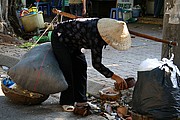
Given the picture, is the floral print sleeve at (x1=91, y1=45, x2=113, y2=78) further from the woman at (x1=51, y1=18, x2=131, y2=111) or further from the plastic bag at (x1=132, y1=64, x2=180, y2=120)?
the plastic bag at (x1=132, y1=64, x2=180, y2=120)

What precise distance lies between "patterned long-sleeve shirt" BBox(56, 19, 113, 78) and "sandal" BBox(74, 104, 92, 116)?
19.8 inches

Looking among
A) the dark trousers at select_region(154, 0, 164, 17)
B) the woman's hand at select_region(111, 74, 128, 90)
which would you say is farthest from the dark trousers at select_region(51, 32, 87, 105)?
the dark trousers at select_region(154, 0, 164, 17)

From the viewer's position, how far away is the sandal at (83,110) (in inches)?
155

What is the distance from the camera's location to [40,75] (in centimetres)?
396

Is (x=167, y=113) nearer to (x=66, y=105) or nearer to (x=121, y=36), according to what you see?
(x=121, y=36)

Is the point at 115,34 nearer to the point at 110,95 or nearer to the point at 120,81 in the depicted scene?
the point at 120,81

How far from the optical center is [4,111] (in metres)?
4.12

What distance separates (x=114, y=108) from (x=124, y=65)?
2018 millimetres

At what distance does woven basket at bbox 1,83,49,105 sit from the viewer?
13.7ft

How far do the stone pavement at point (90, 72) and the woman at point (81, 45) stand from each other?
26cm

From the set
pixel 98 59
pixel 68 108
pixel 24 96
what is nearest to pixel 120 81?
pixel 98 59

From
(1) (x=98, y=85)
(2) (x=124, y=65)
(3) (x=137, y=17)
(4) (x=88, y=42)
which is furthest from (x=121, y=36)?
(3) (x=137, y=17)

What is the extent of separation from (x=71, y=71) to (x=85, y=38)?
514 millimetres

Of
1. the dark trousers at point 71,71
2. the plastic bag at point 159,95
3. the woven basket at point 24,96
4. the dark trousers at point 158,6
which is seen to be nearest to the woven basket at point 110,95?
the dark trousers at point 71,71
